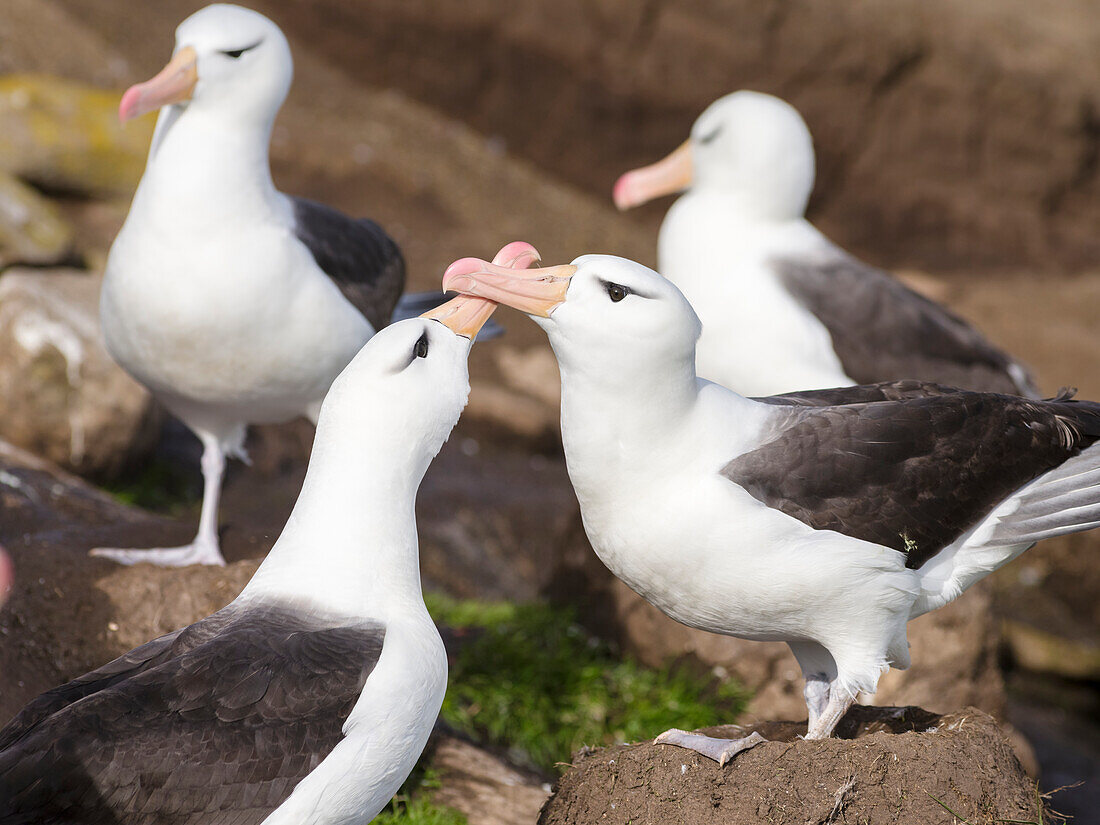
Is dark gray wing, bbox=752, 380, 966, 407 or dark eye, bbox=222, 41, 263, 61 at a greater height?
dark eye, bbox=222, 41, 263, 61

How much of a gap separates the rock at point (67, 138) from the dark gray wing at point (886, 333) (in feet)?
20.1

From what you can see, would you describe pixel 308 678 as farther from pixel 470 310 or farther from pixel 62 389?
pixel 62 389

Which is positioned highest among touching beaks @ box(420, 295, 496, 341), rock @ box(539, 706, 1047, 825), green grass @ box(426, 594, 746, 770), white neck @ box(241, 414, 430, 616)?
touching beaks @ box(420, 295, 496, 341)

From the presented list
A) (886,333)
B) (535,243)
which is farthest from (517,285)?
(535,243)

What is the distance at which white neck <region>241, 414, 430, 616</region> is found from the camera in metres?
3.74

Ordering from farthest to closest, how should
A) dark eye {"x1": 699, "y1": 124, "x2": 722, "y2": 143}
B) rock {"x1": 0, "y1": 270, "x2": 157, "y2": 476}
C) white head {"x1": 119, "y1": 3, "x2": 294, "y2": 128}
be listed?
rock {"x1": 0, "y1": 270, "x2": 157, "y2": 476} → dark eye {"x1": 699, "y1": 124, "x2": 722, "y2": 143} → white head {"x1": 119, "y1": 3, "x2": 294, "y2": 128}

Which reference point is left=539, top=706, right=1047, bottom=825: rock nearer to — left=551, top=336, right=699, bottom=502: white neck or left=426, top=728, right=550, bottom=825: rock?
left=426, top=728, right=550, bottom=825: rock

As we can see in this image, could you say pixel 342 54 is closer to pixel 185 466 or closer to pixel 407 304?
pixel 185 466

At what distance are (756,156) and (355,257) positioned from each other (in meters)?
2.18

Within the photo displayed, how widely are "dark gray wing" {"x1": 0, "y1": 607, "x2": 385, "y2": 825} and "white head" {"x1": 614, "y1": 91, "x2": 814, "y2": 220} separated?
3.79 metres

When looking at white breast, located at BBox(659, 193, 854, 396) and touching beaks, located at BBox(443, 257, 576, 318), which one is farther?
white breast, located at BBox(659, 193, 854, 396)

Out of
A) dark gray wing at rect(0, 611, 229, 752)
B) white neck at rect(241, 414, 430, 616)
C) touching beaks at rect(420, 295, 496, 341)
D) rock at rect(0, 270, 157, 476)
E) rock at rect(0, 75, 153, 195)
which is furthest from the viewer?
rock at rect(0, 75, 153, 195)

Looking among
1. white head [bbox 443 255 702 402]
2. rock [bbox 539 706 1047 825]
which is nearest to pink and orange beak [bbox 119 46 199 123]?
white head [bbox 443 255 702 402]

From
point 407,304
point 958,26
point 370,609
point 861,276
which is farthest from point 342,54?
point 370,609
